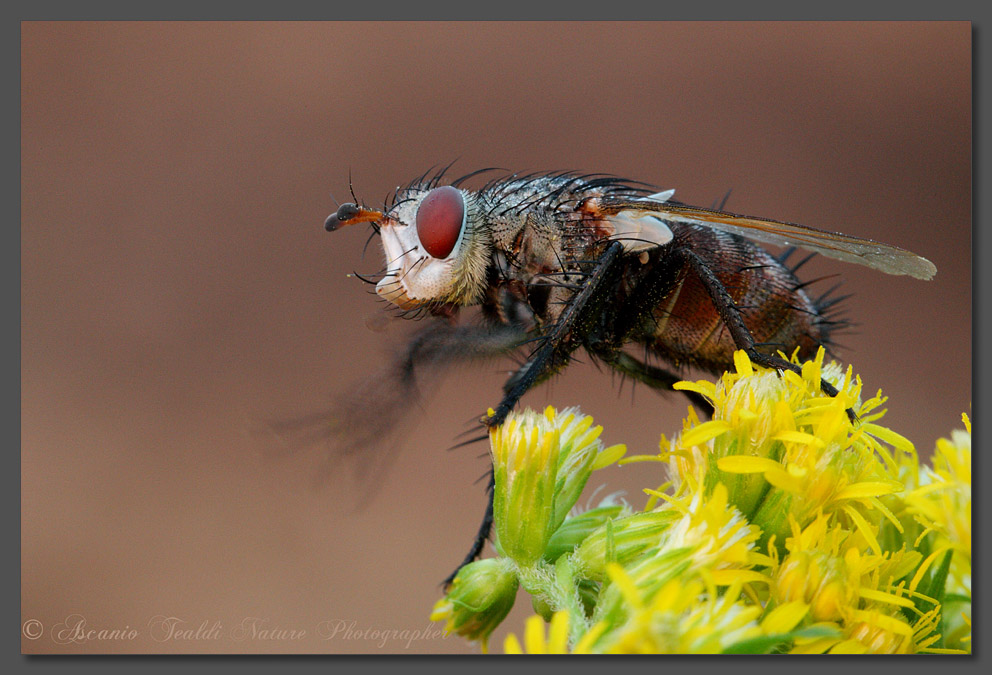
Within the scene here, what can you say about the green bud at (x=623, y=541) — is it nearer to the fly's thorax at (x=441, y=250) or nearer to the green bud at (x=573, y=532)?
the green bud at (x=573, y=532)

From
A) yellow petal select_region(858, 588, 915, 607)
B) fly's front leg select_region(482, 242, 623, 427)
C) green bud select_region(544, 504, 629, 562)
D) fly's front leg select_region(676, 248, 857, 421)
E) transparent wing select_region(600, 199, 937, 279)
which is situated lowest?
green bud select_region(544, 504, 629, 562)

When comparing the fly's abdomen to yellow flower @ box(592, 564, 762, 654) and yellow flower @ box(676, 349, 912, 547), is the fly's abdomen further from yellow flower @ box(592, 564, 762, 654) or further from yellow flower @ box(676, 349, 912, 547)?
yellow flower @ box(592, 564, 762, 654)

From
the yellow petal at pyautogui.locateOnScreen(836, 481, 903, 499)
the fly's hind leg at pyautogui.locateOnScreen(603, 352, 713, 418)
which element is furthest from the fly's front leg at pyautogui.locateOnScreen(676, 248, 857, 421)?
the fly's hind leg at pyautogui.locateOnScreen(603, 352, 713, 418)

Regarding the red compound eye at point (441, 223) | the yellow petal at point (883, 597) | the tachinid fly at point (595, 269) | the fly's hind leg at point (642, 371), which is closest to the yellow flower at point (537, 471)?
the tachinid fly at point (595, 269)

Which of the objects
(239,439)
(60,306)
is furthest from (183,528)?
(60,306)

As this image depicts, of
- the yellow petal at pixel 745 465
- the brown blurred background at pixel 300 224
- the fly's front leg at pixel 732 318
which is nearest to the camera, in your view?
the yellow petal at pixel 745 465

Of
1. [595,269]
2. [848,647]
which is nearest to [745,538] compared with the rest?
[848,647]

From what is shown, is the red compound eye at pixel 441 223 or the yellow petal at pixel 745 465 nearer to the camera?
the yellow petal at pixel 745 465
